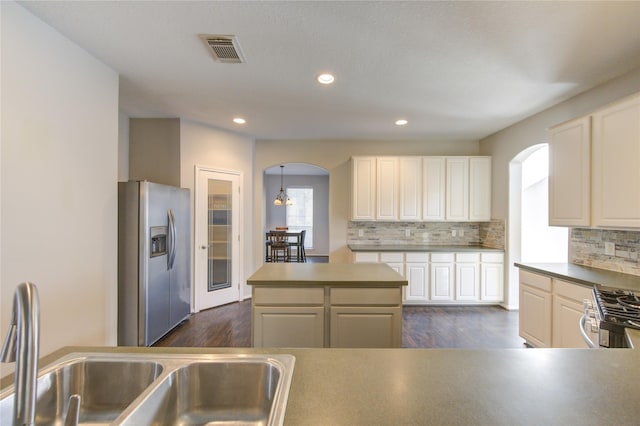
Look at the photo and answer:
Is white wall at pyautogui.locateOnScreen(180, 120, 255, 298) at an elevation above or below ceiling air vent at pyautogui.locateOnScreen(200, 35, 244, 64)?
below

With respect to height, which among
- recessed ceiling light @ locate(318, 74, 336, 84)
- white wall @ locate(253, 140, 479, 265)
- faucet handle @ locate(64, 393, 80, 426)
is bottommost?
faucet handle @ locate(64, 393, 80, 426)

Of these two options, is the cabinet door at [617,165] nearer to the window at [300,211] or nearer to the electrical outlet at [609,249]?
the electrical outlet at [609,249]

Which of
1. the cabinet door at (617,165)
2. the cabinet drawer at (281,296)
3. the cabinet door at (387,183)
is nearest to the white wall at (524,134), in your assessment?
the cabinet door at (617,165)

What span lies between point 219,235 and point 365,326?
2804mm

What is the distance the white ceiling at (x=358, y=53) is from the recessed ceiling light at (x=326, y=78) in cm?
7

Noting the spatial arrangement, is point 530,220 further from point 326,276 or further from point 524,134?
point 326,276

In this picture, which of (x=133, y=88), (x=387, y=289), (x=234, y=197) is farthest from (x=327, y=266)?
(x=133, y=88)

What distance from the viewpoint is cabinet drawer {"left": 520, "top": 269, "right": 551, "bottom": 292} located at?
8.61 feet

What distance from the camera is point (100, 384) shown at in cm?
98

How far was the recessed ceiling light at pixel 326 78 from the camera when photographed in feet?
8.53

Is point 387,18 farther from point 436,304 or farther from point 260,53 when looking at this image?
point 436,304

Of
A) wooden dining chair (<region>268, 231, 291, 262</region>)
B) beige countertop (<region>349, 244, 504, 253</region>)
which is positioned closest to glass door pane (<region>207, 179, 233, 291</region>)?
beige countertop (<region>349, 244, 504, 253</region>)

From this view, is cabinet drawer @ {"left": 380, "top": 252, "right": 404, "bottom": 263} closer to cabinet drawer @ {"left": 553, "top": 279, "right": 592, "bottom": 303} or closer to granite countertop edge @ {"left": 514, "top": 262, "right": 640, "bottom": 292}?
granite countertop edge @ {"left": 514, "top": 262, "right": 640, "bottom": 292}

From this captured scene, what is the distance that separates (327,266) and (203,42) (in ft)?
6.61
